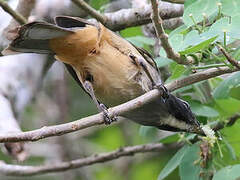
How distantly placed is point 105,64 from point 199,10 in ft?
2.23

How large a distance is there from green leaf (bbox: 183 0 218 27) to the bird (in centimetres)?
42

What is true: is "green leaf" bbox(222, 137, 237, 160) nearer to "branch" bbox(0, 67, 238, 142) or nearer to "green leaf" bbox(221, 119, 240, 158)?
"green leaf" bbox(221, 119, 240, 158)

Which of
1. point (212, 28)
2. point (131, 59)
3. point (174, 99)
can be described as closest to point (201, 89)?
point (174, 99)

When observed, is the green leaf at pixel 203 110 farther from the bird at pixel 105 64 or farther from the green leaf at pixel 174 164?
the green leaf at pixel 174 164

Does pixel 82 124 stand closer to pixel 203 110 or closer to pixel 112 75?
pixel 112 75

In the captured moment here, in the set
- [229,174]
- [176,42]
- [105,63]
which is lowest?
[229,174]

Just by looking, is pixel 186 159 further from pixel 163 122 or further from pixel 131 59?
pixel 131 59

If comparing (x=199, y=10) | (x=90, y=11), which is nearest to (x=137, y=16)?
(x=90, y=11)

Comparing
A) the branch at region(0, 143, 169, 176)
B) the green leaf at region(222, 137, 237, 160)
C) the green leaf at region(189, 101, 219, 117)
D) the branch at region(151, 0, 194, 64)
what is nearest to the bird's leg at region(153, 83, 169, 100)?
the branch at region(151, 0, 194, 64)

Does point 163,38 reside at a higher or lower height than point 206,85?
higher

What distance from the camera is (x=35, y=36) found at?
2826 millimetres

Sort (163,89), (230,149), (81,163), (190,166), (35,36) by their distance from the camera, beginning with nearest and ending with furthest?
1. (35,36)
2. (163,89)
3. (190,166)
4. (230,149)
5. (81,163)

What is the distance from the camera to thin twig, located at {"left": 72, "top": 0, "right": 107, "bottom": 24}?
10.8 ft

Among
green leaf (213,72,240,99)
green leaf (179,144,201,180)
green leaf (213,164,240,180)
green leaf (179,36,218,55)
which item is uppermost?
green leaf (179,36,218,55)
